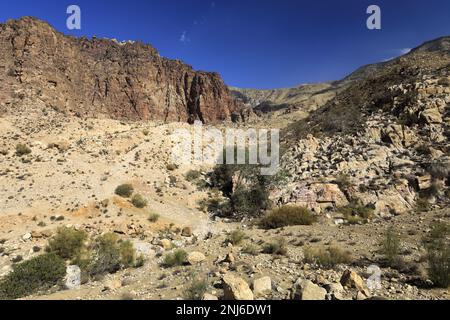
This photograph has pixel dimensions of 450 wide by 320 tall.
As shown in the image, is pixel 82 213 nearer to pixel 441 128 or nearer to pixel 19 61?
pixel 441 128

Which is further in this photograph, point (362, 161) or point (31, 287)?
point (362, 161)

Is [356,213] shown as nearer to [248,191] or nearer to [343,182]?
[343,182]

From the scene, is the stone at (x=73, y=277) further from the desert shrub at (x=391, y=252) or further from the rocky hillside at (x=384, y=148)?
the rocky hillside at (x=384, y=148)

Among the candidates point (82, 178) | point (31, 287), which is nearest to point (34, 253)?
point (31, 287)

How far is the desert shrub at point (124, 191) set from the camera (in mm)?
16547

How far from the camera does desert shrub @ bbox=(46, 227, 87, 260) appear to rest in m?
10.5

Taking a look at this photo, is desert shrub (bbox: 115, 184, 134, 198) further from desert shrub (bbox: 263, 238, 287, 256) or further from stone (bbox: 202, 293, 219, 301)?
stone (bbox: 202, 293, 219, 301)

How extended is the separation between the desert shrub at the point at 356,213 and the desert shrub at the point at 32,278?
9715 mm

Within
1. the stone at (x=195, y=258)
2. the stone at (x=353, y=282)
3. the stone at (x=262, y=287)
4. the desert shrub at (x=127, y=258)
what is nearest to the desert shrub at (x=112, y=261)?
the desert shrub at (x=127, y=258)

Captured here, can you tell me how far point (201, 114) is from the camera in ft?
245

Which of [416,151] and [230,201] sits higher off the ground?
[416,151]

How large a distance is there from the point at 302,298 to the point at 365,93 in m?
21.9

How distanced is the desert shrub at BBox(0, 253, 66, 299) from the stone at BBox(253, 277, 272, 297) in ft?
18.4

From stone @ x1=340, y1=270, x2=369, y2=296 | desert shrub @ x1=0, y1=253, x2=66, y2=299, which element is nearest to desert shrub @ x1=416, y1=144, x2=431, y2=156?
stone @ x1=340, y1=270, x2=369, y2=296
